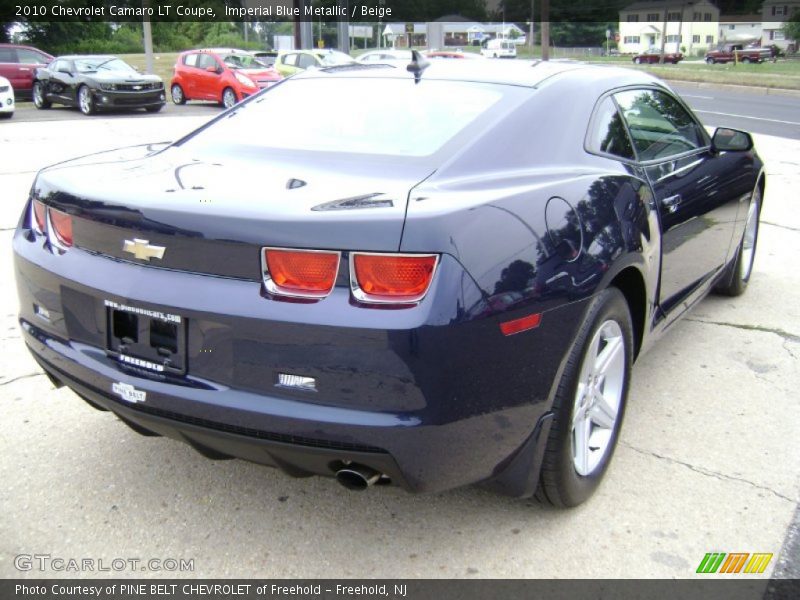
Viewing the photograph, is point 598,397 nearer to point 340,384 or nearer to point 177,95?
point 340,384

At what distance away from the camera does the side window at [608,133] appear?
310 cm

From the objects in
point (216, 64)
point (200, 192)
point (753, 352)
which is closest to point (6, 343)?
point (200, 192)

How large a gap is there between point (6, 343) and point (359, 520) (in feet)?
8.61

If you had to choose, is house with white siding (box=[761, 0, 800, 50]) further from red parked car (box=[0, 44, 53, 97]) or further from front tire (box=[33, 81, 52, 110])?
front tire (box=[33, 81, 52, 110])

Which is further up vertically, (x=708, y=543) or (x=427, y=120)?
(x=427, y=120)

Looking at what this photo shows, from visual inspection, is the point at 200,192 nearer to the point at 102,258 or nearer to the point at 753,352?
the point at 102,258

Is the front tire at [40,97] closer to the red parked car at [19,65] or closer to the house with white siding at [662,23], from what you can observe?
the red parked car at [19,65]

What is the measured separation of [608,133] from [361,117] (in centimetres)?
102

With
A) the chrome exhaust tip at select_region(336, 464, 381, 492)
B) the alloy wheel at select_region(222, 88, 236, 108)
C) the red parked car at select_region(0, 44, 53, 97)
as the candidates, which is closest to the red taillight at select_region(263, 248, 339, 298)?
the chrome exhaust tip at select_region(336, 464, 381, 492)

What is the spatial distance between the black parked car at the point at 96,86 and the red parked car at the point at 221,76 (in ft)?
6.33

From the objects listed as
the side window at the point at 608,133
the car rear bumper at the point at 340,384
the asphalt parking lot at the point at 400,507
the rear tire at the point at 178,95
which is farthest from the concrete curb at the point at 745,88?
the car rear bumper at the point at 340,384

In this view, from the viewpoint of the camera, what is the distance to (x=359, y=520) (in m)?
2.77

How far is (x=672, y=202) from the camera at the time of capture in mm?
3428

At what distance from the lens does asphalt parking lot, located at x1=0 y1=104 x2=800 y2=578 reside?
2545 millimetres
